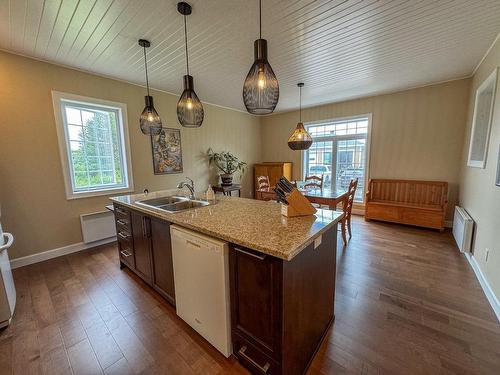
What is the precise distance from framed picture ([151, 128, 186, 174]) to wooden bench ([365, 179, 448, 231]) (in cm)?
405

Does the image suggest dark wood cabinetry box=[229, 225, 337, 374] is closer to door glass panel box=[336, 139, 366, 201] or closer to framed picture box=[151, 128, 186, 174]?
framed picture box=[151, 128, 186, 174]

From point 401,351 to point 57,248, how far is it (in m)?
4.11

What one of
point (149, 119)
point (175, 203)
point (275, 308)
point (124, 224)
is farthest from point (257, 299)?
point (149, 119)

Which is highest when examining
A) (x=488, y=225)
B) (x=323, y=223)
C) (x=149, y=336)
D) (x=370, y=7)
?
(x=370, y=7)

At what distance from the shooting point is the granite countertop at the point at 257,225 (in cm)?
110

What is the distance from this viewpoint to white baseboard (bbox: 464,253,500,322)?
1.77 meters

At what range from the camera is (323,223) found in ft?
4.75

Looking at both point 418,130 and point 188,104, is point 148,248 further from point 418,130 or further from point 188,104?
point 418,130

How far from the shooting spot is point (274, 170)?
559cm

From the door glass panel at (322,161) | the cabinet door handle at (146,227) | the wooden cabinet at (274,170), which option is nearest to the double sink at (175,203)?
the cabinet door handle at (146,227)

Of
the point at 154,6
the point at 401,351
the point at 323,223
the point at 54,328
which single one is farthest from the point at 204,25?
the point at 401,351

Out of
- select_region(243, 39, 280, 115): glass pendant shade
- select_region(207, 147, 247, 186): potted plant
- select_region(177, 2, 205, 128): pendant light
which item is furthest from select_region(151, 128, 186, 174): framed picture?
select_region(243, 39, 280, 115): glass pendant shade

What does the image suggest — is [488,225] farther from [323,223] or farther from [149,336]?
[149,336]

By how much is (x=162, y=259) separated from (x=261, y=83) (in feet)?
5.44
